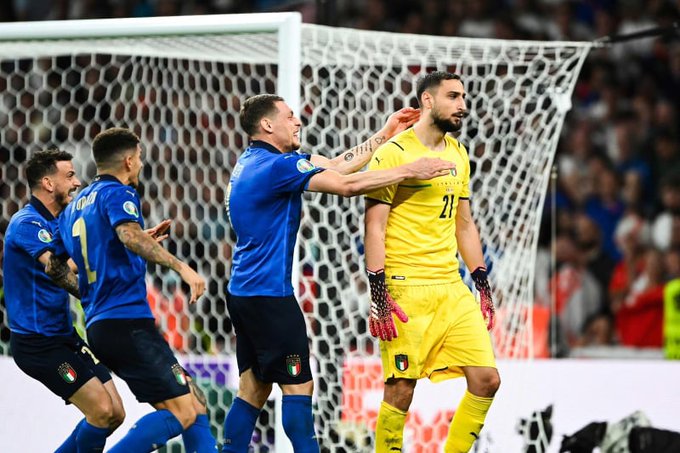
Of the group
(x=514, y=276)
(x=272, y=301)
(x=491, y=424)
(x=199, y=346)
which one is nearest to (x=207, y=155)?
(x=199, y=346)

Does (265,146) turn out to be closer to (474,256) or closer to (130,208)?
(130,208)

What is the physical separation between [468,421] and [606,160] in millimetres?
5597

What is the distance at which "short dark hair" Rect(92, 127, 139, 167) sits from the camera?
5.43 m

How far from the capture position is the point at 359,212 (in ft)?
24.0

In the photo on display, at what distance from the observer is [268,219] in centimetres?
518

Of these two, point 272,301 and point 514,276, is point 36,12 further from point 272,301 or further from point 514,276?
point 272,301

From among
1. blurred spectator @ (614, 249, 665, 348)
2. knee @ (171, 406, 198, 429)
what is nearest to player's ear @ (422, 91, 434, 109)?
knee @ (171, 406, 198, 429)

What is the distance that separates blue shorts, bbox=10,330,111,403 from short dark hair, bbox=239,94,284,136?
1.54 m

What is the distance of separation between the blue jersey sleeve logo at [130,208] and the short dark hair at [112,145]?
32cm

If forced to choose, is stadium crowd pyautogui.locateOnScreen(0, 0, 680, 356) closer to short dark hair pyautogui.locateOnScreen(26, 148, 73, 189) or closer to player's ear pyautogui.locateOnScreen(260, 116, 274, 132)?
short dark hair pyautogui.locateOnScreen(26, 148, 73, 189)

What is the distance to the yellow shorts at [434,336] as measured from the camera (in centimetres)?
533

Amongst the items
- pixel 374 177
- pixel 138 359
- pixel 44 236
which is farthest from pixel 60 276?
pixel 374 177

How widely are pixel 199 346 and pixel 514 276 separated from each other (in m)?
2.17

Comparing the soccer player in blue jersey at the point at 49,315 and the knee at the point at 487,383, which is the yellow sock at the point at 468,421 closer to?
the knee at the point at 487,383
